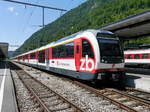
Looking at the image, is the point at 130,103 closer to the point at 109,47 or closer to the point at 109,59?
the point at 109,59

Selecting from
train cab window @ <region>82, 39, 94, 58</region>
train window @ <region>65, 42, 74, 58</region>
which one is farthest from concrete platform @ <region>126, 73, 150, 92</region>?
train window @ <region>65, 42, 74, 58</region>

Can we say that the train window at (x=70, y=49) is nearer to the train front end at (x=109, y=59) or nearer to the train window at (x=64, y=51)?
the train window at (x=64, y=51)

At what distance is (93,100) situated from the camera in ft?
22.8

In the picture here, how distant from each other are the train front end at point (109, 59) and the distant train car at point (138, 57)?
40.6ft

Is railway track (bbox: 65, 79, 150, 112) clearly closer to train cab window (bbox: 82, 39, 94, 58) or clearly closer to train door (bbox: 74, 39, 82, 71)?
train cab window (bbox: 82, 39, 94, 58)

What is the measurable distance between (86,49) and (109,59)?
4.49 feet

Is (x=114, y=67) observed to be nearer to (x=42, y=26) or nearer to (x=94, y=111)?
(x=94, y=111)

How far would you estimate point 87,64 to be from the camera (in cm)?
909

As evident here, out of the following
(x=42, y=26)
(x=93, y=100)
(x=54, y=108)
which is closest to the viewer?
(x=54, y=108)

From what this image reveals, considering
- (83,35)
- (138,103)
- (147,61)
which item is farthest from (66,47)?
(147,61)

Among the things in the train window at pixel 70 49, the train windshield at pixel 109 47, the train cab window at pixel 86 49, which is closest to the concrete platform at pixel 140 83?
the train windshield at pixel 109 47

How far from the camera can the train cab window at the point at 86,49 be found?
29.2 ft

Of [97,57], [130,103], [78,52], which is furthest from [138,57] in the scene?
[130,103]

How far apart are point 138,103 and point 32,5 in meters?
10.8
